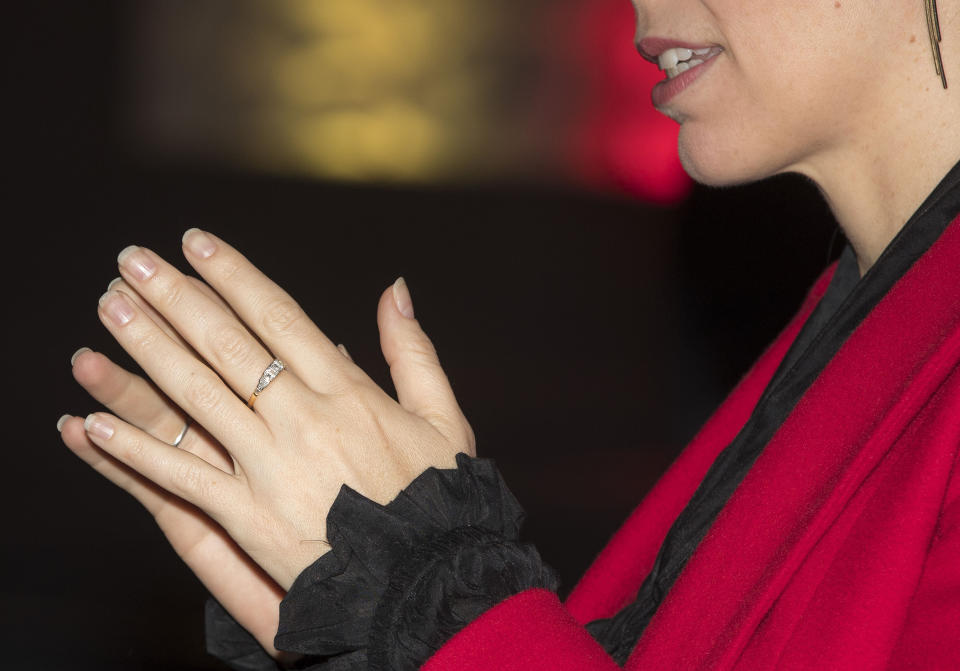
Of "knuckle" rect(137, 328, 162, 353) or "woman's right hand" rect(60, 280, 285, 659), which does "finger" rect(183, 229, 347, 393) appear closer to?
"knuckle" rect(137, 328, 162, 353)

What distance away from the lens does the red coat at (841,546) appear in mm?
475

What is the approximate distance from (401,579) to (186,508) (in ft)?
0.90

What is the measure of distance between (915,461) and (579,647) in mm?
201

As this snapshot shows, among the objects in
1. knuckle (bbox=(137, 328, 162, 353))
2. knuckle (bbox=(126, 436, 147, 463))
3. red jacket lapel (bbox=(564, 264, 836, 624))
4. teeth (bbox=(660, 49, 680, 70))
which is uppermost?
knuckle (bbox=(137, 328, 162, 353))

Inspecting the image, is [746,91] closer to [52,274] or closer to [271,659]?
[271,659]

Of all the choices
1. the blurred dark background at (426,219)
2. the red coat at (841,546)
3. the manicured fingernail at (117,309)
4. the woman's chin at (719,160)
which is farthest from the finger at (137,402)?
the blurred dark background at (426,219)

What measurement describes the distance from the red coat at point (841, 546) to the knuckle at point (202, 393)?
0.19 metres

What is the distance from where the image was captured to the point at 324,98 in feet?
12.6

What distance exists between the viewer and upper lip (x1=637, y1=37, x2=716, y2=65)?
746 millimetres

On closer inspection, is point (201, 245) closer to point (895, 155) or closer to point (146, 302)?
point (146, 302)

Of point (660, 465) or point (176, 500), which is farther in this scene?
point (660, 465)

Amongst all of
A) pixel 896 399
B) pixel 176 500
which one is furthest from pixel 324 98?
pixel 896 399

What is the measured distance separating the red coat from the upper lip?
0.26 metres

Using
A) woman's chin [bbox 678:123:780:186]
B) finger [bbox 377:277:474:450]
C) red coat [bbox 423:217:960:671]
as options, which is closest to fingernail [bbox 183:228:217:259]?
finger [bbox 377:277:474:450]
